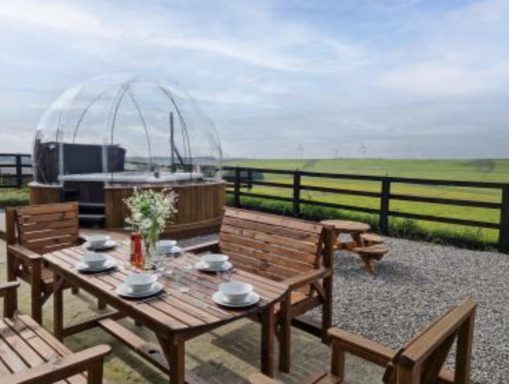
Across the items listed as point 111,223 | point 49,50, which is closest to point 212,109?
point 49,50

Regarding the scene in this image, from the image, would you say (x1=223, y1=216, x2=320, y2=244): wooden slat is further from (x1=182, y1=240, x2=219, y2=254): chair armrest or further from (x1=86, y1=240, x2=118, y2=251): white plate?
(x1=86, y1=240, x2=118, y2=251): white plate

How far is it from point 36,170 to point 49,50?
320cm

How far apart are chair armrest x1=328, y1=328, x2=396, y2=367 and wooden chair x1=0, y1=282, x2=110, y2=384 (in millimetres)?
1090

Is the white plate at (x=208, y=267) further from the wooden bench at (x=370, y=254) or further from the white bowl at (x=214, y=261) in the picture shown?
the wooden bench at (x=370, y=254)

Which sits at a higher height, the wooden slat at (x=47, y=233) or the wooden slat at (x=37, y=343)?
the wooden slat at (x=47, y=233)

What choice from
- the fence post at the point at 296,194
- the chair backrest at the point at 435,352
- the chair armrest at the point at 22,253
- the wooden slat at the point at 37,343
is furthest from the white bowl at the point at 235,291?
the fence post at the point at 296,194

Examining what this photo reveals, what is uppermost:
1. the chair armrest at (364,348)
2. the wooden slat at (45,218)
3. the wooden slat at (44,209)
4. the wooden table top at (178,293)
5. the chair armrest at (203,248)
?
the wooden slat at (44,209)

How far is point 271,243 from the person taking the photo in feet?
11.2

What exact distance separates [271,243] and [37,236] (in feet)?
7.96

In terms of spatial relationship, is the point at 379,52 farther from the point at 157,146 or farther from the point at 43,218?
the point at 43,218

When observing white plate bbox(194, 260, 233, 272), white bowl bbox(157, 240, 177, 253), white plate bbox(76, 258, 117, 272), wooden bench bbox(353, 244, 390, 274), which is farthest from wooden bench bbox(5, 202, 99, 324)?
wooden bench bbox(353, 244, 390, 274)

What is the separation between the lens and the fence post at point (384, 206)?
24.3 ft

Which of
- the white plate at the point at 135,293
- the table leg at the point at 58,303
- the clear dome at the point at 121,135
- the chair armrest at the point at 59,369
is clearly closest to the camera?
the chair armrest at the point at 59,369

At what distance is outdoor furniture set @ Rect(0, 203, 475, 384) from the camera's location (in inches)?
62.7
